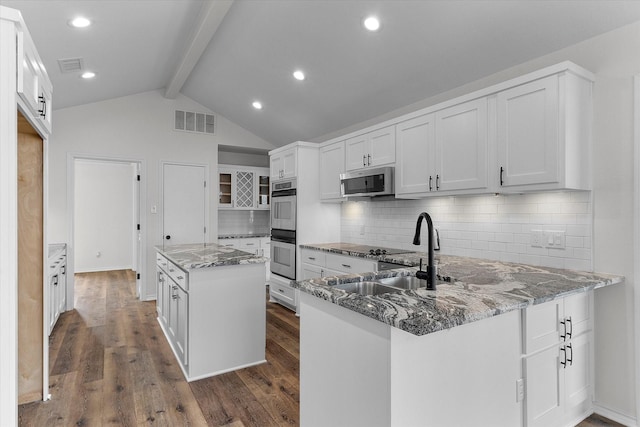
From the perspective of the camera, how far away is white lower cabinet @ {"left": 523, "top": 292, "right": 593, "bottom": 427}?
69.6 inches

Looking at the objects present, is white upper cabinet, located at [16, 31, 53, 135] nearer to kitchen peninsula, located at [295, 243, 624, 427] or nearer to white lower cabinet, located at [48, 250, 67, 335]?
kitchen peninsula, located at [295, 243, 624, 427]

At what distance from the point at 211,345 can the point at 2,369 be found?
1449 mm

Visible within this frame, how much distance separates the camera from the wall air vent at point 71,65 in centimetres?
355

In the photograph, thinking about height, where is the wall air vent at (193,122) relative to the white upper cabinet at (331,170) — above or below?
above

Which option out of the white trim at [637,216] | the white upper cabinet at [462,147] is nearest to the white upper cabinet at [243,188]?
the white upper cabinet at [462,147]

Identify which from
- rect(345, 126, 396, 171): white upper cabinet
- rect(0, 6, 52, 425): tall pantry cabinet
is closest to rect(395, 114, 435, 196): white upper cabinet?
rect(345, 126, 396, 171): white upper cabinet

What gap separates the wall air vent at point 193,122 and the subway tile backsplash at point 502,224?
334cm

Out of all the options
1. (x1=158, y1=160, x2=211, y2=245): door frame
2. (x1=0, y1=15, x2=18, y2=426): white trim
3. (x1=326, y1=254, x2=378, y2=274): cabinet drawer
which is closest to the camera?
(x1=0, y1=15, x2=18, y2=426): white trim

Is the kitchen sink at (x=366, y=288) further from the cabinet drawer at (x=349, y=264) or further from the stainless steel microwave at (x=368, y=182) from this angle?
the stainless steel microwave at (x=368, y=182)

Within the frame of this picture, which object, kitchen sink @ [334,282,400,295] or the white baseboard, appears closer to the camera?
kitchen sink @ [334,282,400,295]

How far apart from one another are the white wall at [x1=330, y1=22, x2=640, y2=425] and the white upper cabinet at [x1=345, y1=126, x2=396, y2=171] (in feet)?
5.41

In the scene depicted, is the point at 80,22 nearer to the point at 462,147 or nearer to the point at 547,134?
the point at 462,147

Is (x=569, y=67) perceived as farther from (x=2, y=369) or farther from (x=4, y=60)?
(x=2, y=369)

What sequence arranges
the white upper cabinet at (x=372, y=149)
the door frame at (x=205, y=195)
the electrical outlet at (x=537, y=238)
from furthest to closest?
the door frame at (x=205, y=195) → the white upper cabinet at (x=372, y=149) → the electrical outlet at (x=537, y=238)
